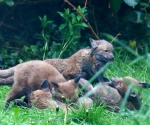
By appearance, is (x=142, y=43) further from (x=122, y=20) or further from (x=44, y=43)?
(x=44, y=43)

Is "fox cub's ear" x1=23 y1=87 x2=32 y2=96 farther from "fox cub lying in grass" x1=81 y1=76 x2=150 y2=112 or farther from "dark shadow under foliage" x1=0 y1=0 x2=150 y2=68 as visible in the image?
"dark shadow under foliage" x1=0 y1=0 x2=150 y2=68

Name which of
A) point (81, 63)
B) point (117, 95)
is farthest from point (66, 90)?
point (81, 63)

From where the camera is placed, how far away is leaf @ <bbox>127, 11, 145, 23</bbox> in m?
8.95

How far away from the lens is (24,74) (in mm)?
6168

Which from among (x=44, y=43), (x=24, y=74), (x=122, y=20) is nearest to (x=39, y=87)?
(x=24, y=74)

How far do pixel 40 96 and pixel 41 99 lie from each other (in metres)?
0.05

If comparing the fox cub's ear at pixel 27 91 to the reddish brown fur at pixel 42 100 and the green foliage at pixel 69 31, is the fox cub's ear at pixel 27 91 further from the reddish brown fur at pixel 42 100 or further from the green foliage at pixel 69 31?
the green foliage at pixel 69 31

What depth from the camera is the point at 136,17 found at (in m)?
8.99

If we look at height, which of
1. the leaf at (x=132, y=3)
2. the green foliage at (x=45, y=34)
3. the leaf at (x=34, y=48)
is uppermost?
the leaf at (x=132, y=3)

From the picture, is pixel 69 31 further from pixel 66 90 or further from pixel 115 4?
pixel 66 90

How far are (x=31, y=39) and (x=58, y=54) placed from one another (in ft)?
4.27

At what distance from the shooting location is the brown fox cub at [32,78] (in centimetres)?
611

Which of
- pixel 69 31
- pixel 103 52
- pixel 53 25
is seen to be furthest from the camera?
pixel 53 25

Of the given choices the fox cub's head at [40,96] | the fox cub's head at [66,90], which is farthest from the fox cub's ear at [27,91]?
the fox cub's head at [66,90]
